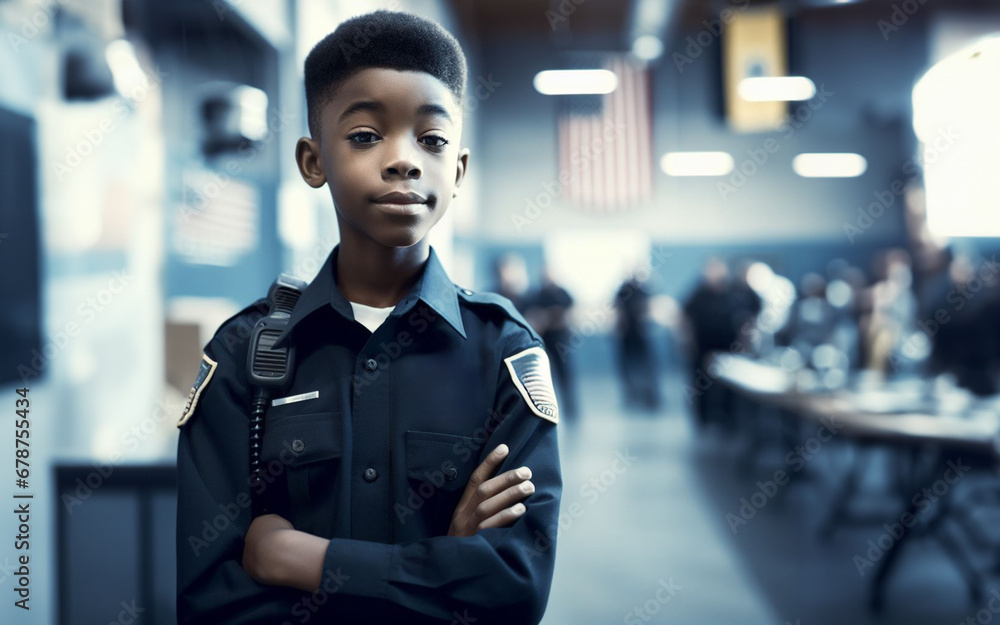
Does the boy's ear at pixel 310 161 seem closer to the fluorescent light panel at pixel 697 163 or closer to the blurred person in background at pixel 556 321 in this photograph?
the blurred person in background at pixel 556 321

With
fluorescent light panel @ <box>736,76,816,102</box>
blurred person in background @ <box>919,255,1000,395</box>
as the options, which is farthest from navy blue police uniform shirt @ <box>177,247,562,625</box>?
fluorescent light panel @ <box>736,76,816,102</box>

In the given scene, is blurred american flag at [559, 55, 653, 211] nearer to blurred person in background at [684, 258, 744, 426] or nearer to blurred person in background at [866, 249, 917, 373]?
blurred person in background at [684, 258, 744, 426]

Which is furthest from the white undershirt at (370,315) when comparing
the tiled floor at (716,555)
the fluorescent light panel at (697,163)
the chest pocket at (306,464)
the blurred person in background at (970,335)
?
the fluorescent light panel at (697,163)

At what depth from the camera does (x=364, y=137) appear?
1.01 meters

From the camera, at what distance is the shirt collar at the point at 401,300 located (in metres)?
1.09

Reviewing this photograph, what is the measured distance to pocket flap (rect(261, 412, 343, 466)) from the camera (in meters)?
1.06

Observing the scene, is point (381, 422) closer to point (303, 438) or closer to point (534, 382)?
point (303, 438)

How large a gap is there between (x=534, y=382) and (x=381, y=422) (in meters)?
0.24

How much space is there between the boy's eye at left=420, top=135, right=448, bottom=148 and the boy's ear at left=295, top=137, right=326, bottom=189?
0.18 metres

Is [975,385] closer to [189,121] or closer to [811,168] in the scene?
[189,121]

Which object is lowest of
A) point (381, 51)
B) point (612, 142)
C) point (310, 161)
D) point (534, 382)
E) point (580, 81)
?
point (534, 382)

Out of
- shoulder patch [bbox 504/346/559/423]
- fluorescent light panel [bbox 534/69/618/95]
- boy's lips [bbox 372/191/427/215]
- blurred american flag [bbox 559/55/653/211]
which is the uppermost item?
fluorescent light panel [bbox 534/69/618/95]

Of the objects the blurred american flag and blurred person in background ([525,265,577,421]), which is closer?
blurred person in background ([525,265,577,421])

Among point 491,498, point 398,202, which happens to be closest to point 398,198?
point 398,202
